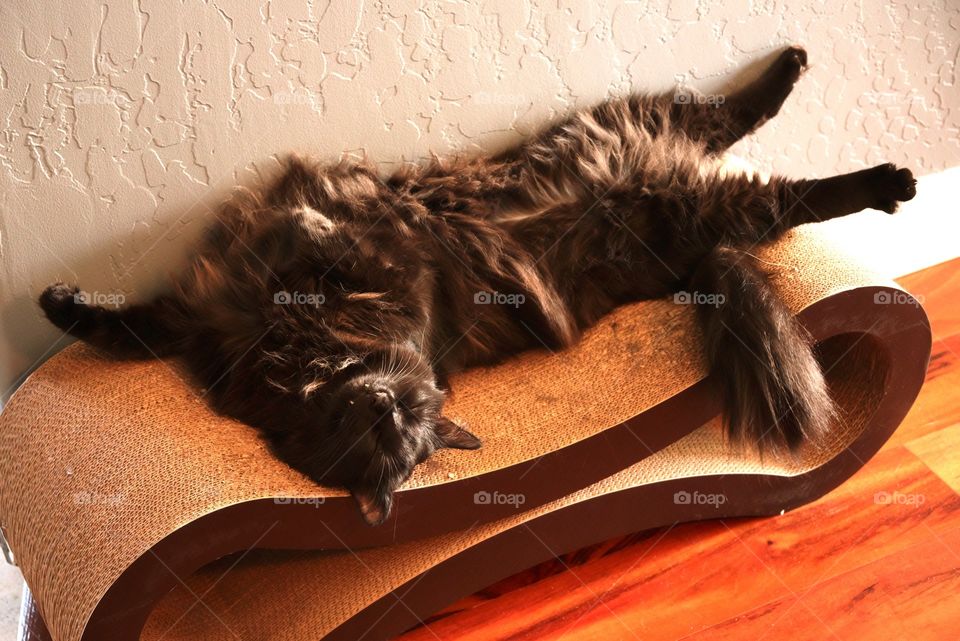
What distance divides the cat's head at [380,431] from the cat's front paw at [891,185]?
37.2 inches

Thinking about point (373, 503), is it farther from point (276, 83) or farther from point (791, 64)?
point (791, 64)

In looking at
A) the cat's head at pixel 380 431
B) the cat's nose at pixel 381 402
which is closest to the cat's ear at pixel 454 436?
the cat's head at pixel 380 431

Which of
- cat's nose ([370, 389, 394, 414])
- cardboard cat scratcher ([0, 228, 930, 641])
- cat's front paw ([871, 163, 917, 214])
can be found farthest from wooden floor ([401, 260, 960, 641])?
cat's front paw ([871, 163, 917, 214])

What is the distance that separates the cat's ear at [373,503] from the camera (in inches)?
58.7

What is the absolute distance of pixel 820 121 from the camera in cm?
239

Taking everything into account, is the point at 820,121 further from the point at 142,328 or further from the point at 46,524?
the point at 46,524

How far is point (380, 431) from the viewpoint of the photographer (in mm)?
1506

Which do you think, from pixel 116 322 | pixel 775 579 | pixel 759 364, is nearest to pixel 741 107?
pixel 759 364

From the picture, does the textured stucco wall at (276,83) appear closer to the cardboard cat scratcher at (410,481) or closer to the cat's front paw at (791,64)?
the cat's front paw at (791,64)

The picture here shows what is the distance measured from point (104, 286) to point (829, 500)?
5.53 ft

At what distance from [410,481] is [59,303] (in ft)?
2.57

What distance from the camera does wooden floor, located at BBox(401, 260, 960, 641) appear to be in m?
1.81

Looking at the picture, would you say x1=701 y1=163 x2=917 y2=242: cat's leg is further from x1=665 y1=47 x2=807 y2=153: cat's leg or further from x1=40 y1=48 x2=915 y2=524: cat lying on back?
x1=665 y1=47 x2=807 y2=153: cat's leg

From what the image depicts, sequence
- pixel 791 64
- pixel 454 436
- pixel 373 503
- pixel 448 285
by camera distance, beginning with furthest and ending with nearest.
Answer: pixel 791 64, pixel 448 285, pixel 454 436, pixel 373 503
